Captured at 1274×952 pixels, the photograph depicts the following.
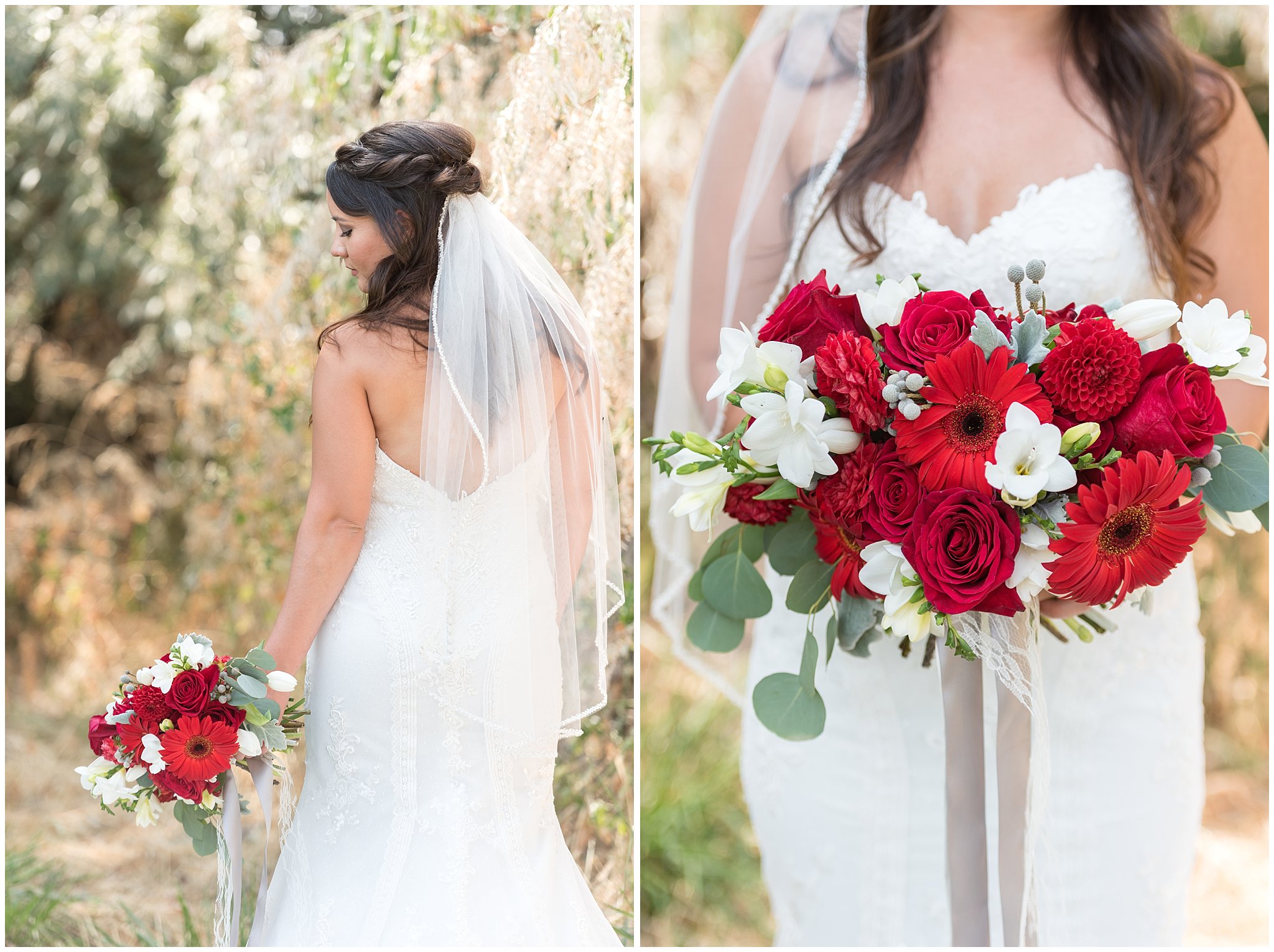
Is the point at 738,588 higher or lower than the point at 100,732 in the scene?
higher

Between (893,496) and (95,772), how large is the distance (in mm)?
1386

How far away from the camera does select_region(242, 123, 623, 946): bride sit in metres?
1.83

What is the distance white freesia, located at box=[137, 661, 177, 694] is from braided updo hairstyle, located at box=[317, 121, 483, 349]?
62 cm

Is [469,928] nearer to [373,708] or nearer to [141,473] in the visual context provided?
[373,708]

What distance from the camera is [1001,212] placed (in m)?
1.85

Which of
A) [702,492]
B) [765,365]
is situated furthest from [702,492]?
[765,365]

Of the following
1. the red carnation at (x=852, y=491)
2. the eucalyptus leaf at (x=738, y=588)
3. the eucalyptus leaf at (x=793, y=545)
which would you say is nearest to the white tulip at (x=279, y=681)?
the eucalyptus leaf at (x=738, y=588)

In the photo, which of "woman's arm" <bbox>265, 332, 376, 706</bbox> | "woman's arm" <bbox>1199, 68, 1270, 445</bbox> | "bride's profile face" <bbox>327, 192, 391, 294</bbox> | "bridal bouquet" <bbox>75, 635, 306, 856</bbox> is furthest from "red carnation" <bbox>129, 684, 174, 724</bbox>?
"woman's arm" <bbox>1199, 68, 1270, 445</bbox>

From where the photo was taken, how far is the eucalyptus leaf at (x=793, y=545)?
157 centimetres

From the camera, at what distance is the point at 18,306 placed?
14.7 feet

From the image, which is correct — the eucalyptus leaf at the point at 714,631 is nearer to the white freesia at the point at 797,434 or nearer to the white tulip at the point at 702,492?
the white tulip at the point at 702,492

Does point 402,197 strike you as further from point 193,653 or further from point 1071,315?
point 1071,315

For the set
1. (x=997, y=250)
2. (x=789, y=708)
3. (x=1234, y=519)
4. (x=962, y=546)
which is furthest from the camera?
(x=997, y=250)

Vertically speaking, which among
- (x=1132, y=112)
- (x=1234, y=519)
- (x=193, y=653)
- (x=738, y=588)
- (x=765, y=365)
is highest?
(x=1132, y=112)
